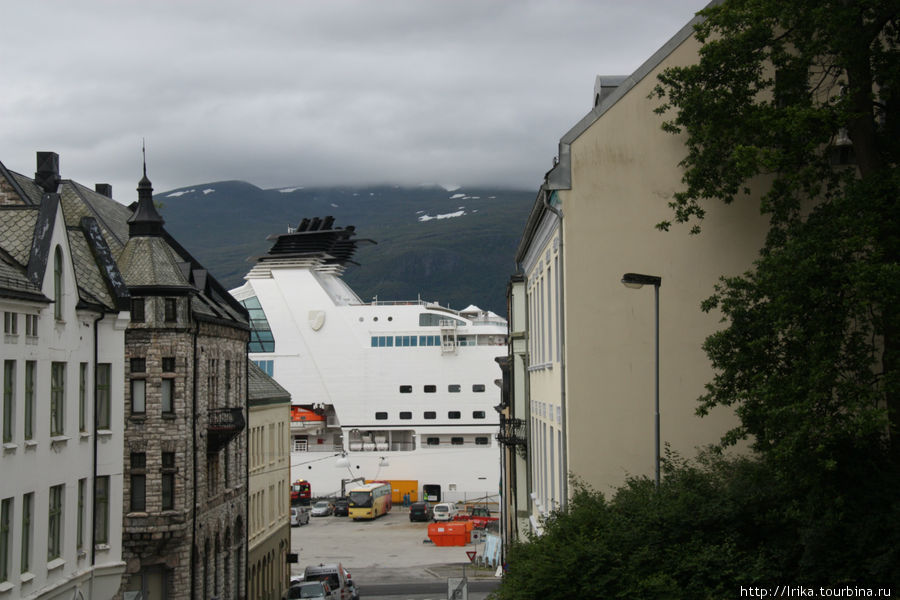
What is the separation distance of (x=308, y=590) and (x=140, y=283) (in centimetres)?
1089

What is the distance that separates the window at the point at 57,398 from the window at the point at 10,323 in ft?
6.86

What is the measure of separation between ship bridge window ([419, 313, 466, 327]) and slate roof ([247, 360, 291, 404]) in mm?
38357

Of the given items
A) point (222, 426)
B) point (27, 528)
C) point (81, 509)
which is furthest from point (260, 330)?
point (27, 528)

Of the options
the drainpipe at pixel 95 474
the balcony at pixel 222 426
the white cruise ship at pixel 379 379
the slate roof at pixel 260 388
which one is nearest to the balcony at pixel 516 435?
the balcony at pixel 222 426

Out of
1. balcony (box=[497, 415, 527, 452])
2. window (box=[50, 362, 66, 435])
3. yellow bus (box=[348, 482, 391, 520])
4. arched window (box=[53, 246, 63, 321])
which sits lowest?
yellow bus (box=[348, 482, 391, 520])

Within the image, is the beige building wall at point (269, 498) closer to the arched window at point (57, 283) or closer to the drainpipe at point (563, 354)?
the arched window at point (57, 283)

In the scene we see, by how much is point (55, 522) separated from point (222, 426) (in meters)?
12.7

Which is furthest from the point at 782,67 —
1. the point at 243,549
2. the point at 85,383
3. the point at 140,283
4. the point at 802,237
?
the point at 243,549

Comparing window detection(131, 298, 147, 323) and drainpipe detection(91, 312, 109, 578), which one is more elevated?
window detection(131, 298, 147, 323)

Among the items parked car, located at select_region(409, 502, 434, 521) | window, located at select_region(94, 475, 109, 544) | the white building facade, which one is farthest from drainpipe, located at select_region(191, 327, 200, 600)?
parked car, located at select_region(409, 502, 434, 521)

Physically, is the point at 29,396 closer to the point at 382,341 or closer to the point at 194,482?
the point at 194,482

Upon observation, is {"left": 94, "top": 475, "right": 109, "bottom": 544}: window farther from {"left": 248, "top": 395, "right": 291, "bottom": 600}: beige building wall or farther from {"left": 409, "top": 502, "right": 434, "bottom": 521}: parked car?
{"left": 409, "top": 502, "right": 434, "bottom": 521}: parked car

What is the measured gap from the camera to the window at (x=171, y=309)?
3158 centimetres

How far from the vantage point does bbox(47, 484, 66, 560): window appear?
71.1 feet
